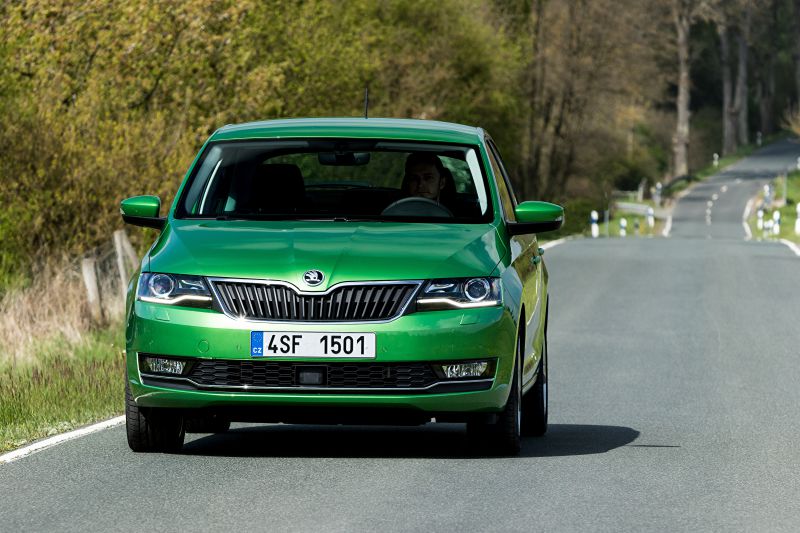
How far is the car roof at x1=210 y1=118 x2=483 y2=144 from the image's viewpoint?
9.83m

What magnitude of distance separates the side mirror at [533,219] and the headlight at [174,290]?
→ 180 centimetres

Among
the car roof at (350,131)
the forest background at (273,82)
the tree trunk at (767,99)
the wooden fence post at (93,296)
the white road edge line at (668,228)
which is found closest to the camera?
the car roof at (350,131)

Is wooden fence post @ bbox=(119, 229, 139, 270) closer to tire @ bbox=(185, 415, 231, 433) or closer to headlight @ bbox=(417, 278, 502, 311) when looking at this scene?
tire @ bbox=(185, 415, 231, 433)

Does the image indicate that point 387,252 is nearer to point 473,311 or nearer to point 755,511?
point 473,311

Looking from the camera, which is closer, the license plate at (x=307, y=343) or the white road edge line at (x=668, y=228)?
the license plate at (x=307, y=343)

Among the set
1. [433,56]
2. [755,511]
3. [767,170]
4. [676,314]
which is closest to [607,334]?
[676,314]

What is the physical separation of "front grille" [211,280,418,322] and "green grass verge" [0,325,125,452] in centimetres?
170

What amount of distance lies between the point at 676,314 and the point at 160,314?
13.2 meters

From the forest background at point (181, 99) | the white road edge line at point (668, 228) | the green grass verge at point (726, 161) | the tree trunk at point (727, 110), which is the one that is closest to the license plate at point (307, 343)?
the forest background at point (181, 99)

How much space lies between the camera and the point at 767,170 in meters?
109

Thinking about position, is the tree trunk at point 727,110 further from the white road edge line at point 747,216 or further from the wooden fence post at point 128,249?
the wooden fence post at point 128,249

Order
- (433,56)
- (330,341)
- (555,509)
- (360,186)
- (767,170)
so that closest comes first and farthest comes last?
1. (555,509)
2. (330,341)
3. (360,186)
4. (433,56)
5. (767,170)

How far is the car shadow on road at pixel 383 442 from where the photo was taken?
9.17 m

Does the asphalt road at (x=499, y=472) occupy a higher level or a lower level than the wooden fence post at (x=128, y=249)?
higher
